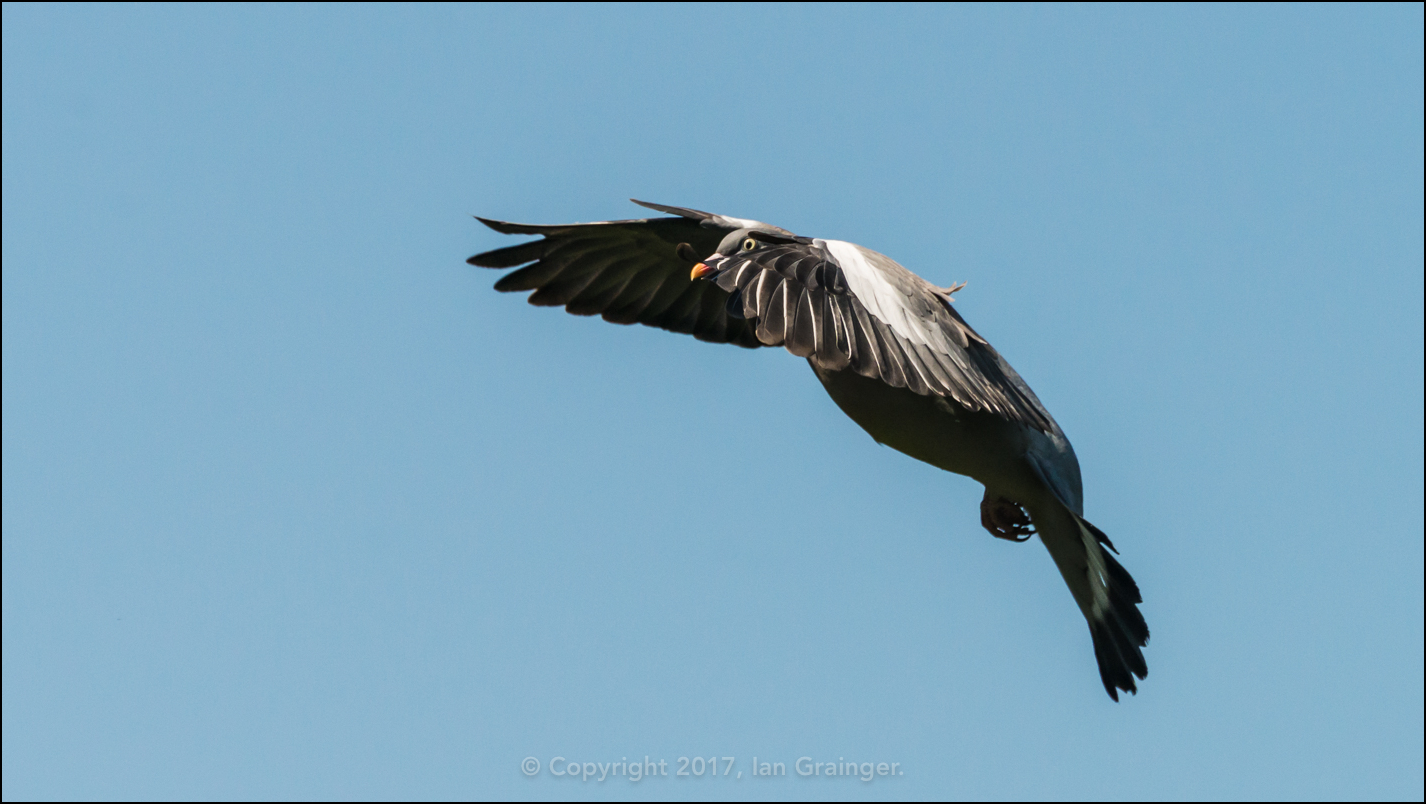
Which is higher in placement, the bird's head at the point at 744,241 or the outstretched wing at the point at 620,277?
the outstretched wing at the point at 620,277

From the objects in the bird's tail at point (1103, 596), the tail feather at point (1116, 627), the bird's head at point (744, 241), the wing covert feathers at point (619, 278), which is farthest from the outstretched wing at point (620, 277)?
the tail feather at point (1116, 627)

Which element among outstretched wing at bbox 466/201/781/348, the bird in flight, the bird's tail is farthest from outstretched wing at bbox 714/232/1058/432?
outstretched wing at bbox 466/201/781/348

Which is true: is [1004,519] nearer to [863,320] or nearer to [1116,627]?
[1116,627]

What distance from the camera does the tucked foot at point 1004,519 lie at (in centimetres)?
755

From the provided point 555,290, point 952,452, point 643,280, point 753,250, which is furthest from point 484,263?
point 952,452

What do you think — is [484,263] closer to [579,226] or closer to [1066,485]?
[579,226]

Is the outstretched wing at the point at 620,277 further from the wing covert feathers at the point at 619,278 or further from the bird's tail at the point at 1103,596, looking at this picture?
the bird's tail at the point at 1103,596

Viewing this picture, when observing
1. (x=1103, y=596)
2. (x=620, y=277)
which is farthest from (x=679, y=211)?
(x=1103, y=596)

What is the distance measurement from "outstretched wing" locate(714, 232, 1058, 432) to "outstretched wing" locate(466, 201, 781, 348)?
6.20 feet

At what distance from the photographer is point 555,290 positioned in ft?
28.5

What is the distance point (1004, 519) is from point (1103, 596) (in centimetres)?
71

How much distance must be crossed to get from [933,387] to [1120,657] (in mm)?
2266

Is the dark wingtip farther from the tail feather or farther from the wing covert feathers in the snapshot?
the tail feather

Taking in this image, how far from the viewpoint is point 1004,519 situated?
7598mm
